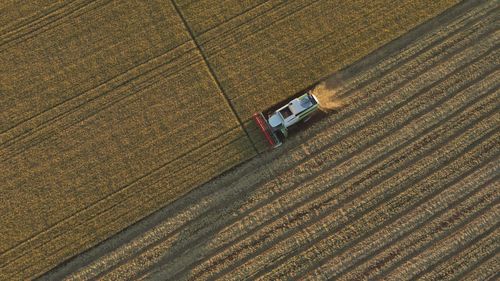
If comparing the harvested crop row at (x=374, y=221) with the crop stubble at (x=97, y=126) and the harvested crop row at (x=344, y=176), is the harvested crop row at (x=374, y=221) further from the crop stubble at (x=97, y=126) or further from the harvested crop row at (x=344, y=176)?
the crop stubble at (x=97, y=126)

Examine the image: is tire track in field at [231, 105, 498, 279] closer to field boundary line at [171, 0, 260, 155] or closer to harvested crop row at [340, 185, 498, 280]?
harvested crop row at [340, 185, 498, 280]

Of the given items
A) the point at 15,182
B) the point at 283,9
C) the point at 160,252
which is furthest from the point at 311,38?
the point at 15,182

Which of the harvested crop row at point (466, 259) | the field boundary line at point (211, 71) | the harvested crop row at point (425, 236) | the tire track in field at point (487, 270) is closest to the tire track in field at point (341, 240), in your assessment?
the harvested crop row at point (425, 236)

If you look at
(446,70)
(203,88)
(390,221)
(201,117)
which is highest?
(203,88)

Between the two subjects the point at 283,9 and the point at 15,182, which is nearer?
the point at 15,182

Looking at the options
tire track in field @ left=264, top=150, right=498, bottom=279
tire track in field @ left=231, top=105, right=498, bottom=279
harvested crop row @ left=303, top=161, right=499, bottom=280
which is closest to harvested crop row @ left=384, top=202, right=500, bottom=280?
harvested crop row @ left=303, top=161, right=499, bottom=280

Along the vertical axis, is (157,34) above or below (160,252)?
above

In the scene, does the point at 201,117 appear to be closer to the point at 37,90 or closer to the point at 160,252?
the point at 160,252
